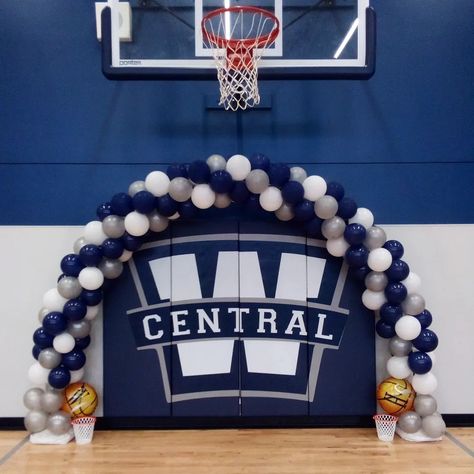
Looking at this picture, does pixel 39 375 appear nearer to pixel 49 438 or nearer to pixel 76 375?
pixel 76 375

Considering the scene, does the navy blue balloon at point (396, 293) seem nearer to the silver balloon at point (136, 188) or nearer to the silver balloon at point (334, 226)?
the silver balloon at point (334, 226)

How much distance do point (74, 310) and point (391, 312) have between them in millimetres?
2521

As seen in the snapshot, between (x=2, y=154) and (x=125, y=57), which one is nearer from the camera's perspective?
(x=125, y=57)

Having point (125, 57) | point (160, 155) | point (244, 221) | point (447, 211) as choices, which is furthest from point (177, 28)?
point (447, 211)

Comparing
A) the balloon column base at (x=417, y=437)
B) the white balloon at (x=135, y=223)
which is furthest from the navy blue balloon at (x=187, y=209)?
the balloon column base at (x=417, y=437)

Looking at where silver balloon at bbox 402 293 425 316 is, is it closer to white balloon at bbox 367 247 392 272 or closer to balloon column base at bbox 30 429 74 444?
white balloon at bbox 367 247 392 272

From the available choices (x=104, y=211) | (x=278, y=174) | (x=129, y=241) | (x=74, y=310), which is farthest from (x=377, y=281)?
(x=74, y=310)

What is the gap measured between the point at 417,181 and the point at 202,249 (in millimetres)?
2033

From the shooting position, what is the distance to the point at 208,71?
3820 mm

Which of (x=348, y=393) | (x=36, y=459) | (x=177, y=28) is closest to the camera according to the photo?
(x=36, y=459)

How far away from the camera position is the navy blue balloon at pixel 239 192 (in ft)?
13.5

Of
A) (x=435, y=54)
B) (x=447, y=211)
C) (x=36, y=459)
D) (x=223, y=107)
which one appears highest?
(x=435, y=54)

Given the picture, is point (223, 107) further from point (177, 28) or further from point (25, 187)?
point (25, 187)

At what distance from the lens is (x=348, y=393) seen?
4.41m
